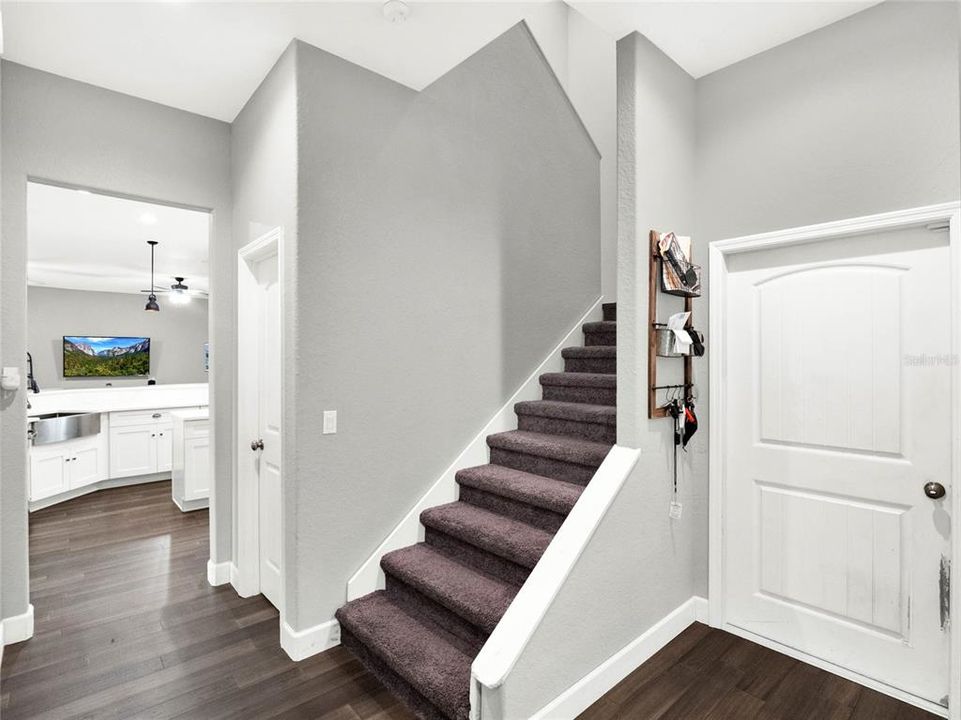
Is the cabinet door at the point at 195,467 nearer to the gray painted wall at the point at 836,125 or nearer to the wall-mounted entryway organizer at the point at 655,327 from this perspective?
the wall-mounted entryway organizer at the point at 655,327

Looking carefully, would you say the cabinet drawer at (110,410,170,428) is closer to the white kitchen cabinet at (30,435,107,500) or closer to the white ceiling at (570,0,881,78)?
the white kitchen cabinet at (30,435,107,500)

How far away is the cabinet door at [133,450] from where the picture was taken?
211 inches

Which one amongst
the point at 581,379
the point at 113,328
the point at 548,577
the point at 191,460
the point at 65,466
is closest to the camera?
the point at 548,577

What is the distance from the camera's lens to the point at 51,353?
797cm

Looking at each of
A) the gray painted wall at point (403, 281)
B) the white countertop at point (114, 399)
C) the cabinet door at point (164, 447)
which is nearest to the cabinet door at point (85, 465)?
the white countertop at point (114, 399)

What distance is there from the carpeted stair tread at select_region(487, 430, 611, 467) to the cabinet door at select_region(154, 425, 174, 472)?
444 centimetres

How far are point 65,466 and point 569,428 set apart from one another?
4924 mm

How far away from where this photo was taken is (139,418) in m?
5.49

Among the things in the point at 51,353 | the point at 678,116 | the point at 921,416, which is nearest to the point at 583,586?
the point at 921,416

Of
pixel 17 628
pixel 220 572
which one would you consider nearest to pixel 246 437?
pixel 220 572

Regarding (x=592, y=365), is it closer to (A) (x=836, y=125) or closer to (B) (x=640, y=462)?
(B) (x=640, y=462)

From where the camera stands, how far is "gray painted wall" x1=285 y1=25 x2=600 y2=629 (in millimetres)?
2393

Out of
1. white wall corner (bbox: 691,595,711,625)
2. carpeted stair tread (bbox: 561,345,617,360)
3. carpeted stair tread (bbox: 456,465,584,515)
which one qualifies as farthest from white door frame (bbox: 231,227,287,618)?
white wall corner (bbox: 691,595,711,625)

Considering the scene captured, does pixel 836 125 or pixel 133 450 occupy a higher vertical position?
pixel 836 125
